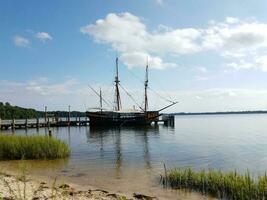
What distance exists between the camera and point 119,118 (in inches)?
3388

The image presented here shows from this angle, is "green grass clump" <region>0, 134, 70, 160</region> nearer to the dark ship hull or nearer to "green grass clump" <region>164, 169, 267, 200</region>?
"green grass clump" <region>164, 169, 267, 200</region>

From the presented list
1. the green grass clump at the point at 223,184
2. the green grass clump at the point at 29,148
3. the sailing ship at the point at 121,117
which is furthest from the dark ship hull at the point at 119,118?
the green grass clump at the point at 223,184

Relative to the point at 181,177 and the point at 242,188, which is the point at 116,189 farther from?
the point at 242,188

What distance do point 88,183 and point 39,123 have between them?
213ft

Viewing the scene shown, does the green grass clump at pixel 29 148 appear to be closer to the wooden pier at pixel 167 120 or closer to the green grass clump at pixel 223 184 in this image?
the green grass clump at pixel 223 184

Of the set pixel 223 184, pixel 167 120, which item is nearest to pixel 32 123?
pixel 167 120

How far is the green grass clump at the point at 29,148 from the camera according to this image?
2684 cm

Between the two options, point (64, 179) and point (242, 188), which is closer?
point (242, 188)

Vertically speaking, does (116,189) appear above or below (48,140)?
below

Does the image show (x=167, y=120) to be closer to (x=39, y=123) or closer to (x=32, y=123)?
(x=39, y=123)

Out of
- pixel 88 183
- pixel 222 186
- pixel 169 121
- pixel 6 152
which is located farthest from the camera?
pixel 169 121

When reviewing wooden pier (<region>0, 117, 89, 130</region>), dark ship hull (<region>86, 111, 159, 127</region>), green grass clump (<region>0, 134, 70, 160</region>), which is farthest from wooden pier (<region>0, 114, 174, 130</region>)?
green grass clump (<region>0, 134, 70, 160</region>)

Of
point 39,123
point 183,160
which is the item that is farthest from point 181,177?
point 39,123

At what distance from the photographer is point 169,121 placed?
307ft
